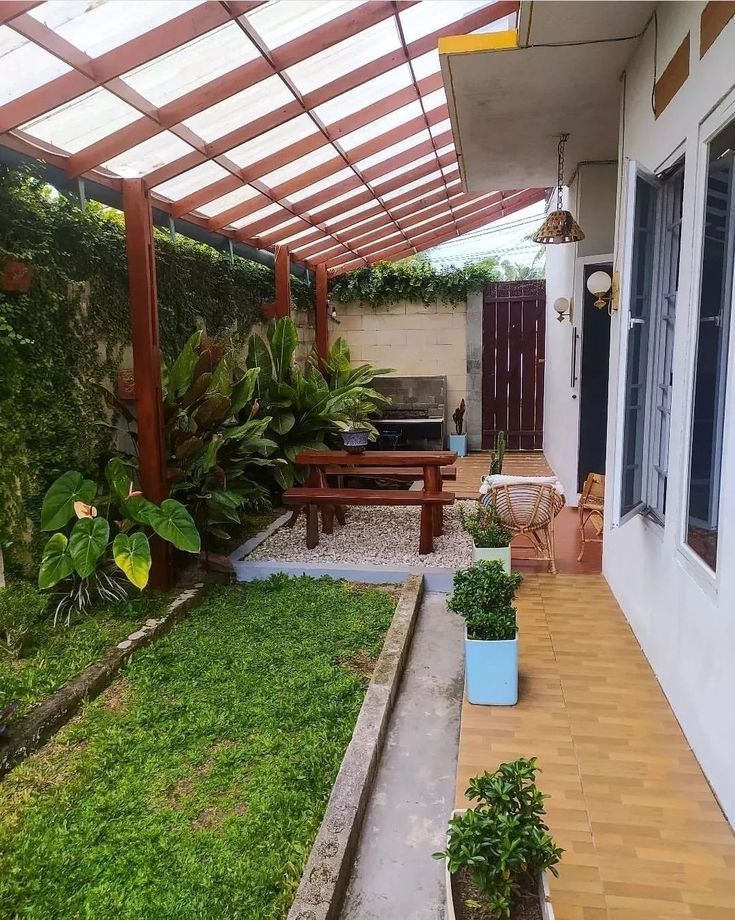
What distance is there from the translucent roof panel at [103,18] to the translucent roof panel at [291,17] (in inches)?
15.2

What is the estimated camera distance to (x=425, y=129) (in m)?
5.03

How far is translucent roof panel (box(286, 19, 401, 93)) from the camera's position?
11.4ft

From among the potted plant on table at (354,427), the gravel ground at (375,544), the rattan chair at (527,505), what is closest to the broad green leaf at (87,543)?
the gravel ground at (375,544)

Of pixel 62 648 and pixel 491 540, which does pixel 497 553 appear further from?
pixel 62 648

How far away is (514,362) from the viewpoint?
10.2 meters

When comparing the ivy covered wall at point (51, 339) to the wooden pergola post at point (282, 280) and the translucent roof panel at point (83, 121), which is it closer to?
the translucent roof panel at point (83, 121)

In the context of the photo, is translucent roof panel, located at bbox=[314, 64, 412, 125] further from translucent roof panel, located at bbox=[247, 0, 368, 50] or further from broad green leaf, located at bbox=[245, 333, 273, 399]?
broad green leaf, located at bbox=[245, 333, 273, 399]

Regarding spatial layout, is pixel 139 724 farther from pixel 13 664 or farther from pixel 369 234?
pixel 369 234

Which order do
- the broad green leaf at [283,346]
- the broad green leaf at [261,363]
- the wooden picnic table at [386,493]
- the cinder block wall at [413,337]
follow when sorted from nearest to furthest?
the wooden picnic table at [386,493] < the broad green leaf at [261,363] < the broad green leaf at [283,346] < the cinder block wall at [413,337]

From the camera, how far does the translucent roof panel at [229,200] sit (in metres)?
5.21

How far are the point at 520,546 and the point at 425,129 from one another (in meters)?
3.42

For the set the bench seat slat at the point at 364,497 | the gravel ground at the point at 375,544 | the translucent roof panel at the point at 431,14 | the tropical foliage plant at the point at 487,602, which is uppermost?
the translucent roof panel at the point at 431,14

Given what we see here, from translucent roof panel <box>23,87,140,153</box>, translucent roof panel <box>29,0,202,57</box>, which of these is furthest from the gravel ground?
translucent roof panel <box>29,0,202,57</box>

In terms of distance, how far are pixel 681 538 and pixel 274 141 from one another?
3.70 meters
